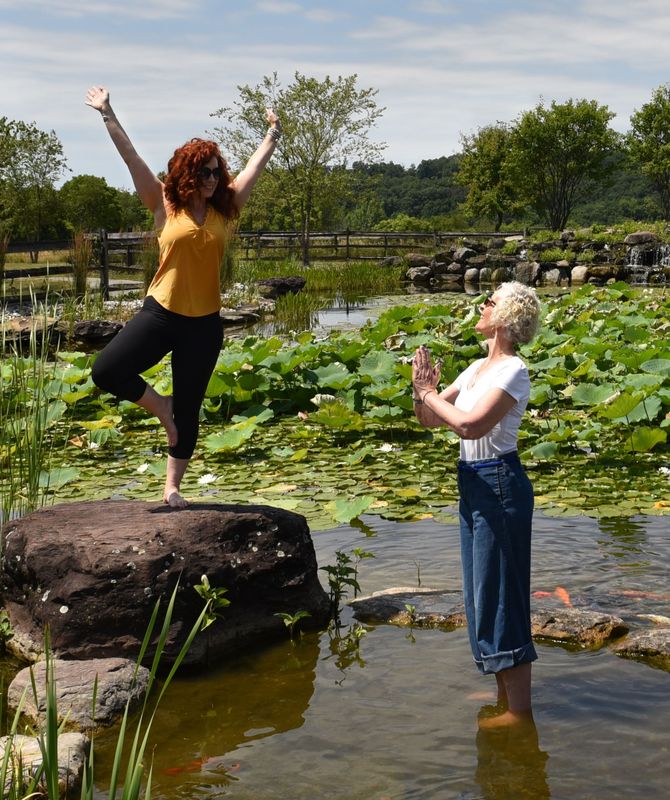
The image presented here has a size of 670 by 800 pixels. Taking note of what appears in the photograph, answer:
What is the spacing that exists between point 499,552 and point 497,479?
9.2 inches

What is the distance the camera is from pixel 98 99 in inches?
165

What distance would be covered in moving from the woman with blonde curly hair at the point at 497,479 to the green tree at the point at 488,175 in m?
55.5

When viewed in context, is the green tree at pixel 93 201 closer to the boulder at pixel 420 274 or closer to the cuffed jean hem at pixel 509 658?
the boulder at pixel 420 274

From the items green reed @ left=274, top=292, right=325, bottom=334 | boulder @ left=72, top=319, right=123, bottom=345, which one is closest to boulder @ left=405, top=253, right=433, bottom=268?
green reed @ left=274, top=292, right=325, bottom=334

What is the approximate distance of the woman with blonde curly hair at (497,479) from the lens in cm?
302

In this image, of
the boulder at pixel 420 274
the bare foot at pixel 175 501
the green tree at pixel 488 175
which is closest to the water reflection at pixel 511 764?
the bare foot at pixel 175 501

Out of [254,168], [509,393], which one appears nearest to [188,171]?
[254,168]

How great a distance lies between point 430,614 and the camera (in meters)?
4.27

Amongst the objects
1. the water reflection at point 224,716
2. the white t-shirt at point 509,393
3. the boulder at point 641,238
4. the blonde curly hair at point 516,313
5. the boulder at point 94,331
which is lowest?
the water reflection at point 224,716

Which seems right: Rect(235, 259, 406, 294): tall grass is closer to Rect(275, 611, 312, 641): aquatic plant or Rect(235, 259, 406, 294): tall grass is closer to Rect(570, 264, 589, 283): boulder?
Rect(570, 264, 589, 283): boulder

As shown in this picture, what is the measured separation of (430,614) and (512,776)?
1233 millimetres

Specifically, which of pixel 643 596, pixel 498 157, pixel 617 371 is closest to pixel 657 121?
pixel 498 157

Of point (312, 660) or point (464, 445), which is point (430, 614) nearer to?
point (312, 660)

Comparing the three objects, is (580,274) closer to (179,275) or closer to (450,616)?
(450,616)
